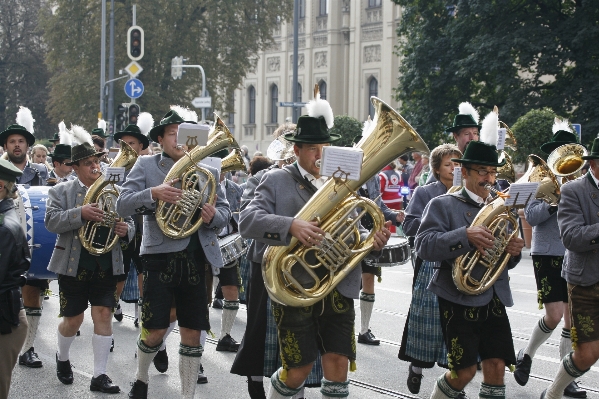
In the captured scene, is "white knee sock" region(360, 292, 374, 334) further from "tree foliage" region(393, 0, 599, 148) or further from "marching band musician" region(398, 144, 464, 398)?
"tree foliage" region(393, 0, 599, 148)

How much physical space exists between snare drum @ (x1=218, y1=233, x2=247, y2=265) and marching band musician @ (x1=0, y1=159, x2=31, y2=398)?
11.0 feet

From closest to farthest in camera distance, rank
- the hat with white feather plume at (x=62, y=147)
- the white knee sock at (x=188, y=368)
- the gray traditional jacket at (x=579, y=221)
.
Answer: the gray traditional jacket at (x=579, y=221) → the white knee sock at (x=188, y=368) → the hat with white feather plume at (x=62, y=147)

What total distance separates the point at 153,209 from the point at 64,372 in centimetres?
201

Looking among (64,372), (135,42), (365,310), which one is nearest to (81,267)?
(64,372)

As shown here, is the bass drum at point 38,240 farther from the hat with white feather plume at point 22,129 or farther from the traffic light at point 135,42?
the traffic light at point 135,42

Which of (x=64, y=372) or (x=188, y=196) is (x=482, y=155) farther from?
(x=64, y=372)

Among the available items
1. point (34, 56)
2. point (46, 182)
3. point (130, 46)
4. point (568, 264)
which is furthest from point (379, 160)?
point (34, 56)

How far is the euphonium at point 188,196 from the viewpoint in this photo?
697cm

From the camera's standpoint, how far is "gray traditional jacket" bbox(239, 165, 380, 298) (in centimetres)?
576

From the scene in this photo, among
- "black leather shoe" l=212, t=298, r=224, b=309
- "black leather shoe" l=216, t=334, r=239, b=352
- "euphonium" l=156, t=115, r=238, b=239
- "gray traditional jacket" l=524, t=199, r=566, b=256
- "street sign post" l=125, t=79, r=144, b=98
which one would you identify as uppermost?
"street sign post" l=125, t=79, r=144, b=98

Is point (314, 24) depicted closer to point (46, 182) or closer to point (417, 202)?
point (46, 182)

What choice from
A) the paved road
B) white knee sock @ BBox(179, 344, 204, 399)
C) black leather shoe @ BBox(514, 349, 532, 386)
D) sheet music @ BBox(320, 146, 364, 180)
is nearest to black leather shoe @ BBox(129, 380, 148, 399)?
white knee sock @ BBox(179, 344, 204, 399)

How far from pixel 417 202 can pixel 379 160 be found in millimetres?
2239

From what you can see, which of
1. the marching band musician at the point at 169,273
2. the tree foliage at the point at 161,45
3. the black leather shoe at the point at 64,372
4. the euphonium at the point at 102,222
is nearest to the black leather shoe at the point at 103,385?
the black leather shoe at the point at 64,372
